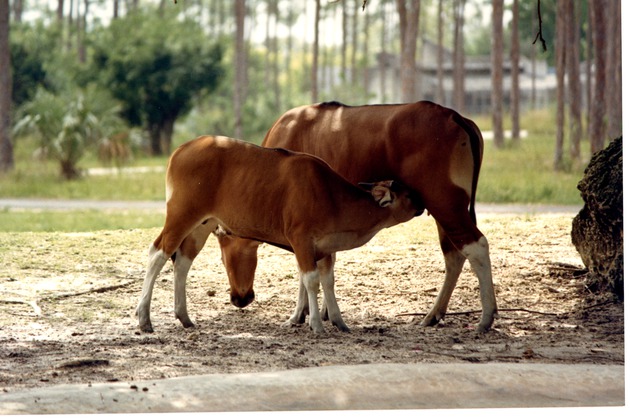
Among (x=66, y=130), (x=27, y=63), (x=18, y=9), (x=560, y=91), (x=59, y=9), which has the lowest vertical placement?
(x=66, y=130)

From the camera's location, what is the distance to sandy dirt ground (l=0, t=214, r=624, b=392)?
5352 mm

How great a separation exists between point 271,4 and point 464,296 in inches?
1316

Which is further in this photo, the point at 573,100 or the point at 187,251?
the point at 573,100

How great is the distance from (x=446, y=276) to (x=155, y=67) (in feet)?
58.3

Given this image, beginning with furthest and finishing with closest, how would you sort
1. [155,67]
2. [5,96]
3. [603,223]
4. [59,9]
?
[59,9], [155,67], [5,96], [603,223]

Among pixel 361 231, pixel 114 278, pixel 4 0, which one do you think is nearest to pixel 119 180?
pixel 4 0

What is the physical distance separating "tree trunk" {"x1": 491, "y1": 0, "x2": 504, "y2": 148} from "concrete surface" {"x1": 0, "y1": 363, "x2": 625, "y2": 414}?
14.7 m

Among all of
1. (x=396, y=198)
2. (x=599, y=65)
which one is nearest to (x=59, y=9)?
(x=599, y=65)

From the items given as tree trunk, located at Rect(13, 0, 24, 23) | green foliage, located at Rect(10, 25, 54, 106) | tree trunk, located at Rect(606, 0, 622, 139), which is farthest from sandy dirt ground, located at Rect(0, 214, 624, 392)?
tree trunk, located at Rect(13, 0, 24, 23)

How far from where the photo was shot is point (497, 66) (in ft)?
68.3

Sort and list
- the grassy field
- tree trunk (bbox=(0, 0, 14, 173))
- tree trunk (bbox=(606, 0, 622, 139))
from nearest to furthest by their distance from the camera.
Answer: the grassy field
tree trunk (bbox=(606, 0, 622, 139))
tree trunk (bbox=(0, 0, 14, 173))

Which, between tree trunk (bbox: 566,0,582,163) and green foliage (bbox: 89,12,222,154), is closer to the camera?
tree trunk (bbox: 566,0,582,163)

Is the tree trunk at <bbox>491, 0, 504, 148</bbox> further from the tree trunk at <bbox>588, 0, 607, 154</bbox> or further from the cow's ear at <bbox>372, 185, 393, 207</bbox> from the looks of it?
the cow's ear at <bbox>372, 185, 393, 207</bbox>

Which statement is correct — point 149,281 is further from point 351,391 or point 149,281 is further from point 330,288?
point 351,391
